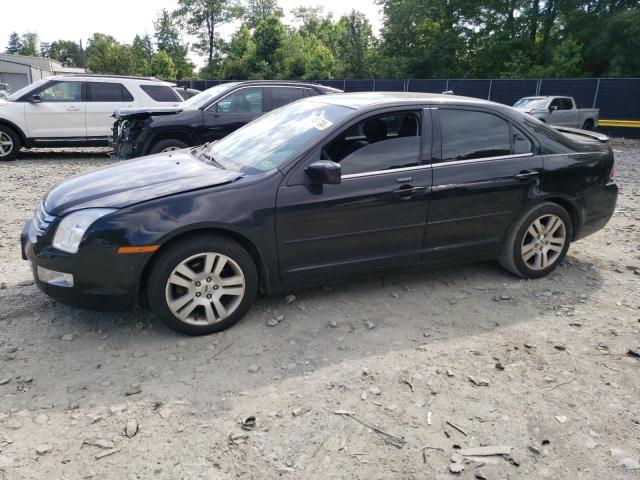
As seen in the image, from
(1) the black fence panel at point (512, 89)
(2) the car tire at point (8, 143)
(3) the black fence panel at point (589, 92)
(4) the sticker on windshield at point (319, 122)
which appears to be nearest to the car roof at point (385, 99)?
(4) the sticker on windshield at point (319, 122)

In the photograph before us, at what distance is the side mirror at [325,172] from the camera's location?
3426mm

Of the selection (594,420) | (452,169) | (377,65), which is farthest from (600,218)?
(377,65)

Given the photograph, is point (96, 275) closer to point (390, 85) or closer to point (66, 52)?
point (390, 85)

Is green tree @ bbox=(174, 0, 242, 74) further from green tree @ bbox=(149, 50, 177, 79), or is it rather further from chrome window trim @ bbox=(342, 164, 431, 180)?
chrome window trim @ bbox=(342, 164, 431, 180)

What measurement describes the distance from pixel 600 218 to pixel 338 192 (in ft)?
9.05

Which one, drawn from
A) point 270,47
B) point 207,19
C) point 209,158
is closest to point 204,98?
point 209,158

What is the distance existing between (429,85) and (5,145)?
21.4 metres

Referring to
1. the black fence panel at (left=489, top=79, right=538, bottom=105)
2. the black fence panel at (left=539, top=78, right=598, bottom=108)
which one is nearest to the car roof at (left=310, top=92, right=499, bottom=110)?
the black fence panel at (left=539, top=78, right=598, bottom=108)

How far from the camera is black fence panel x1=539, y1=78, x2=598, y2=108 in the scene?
835 inches

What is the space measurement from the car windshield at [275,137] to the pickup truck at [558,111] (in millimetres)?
14740

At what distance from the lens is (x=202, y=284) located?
341 centimetres

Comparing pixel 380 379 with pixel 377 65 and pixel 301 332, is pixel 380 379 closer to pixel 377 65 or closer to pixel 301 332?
pixel 301 332

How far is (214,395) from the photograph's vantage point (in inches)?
114

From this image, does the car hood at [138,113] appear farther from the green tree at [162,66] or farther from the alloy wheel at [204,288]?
the green tree at [162,66]
